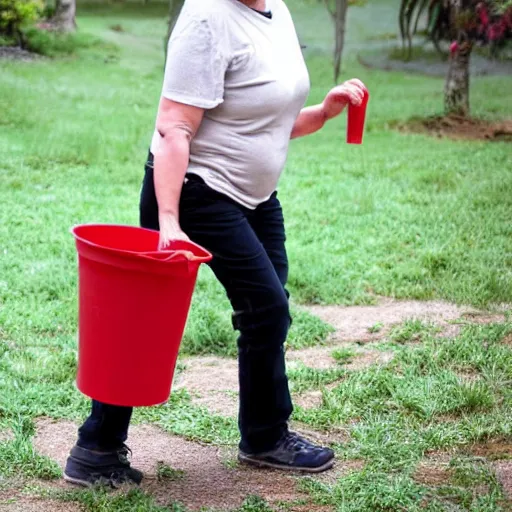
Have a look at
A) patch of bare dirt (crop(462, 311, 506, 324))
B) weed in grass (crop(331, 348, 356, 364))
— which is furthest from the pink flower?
weed in grass (crop(331, 348, 356, 364))

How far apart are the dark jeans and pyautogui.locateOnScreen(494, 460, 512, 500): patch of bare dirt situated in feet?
2.23

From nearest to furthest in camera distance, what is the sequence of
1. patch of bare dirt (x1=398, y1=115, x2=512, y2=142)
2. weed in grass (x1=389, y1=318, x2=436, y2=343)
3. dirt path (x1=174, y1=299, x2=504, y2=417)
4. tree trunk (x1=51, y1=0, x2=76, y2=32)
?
dirt path (x1=174, y1=299, x2=504, y2=417) < weed in grass (x1=389, y1=318, x2=436, y2=343) < patch of bare dirt (x1=398, y1=115, x2=512, y2=142) < tree trunk (x1=51, y1=0, x2=76, y2=32)

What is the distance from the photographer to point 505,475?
3189mm

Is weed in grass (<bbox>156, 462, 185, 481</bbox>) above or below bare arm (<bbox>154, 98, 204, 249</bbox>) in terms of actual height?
below

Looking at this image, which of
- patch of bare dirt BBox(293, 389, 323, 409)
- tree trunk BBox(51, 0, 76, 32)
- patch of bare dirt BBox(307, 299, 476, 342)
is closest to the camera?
patch of bare dirt BBox(293, 389, 323, 409)

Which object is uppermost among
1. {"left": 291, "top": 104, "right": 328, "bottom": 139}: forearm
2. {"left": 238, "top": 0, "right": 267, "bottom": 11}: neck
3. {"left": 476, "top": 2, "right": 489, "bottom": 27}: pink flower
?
{"left": 238, "top": 0, "right": 267, "bottom": 11}: neck

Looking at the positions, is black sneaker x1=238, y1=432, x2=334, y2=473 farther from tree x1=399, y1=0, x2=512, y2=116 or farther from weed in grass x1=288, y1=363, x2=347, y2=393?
tree x1=399, y1=0, x2=512, y2=116

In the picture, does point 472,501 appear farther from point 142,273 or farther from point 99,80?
point 99,80

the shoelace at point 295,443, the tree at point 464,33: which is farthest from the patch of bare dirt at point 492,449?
the tree at point 464,33

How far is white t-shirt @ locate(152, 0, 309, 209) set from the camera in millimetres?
2785

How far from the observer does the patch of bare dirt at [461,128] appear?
10.6 meters

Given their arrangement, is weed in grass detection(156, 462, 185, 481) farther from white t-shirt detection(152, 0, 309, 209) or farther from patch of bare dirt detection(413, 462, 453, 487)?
white t-shirt detection(152, 0, 309, 209)

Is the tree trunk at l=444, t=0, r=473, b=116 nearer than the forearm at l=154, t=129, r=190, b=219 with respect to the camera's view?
No

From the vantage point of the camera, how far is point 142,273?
2693mm
